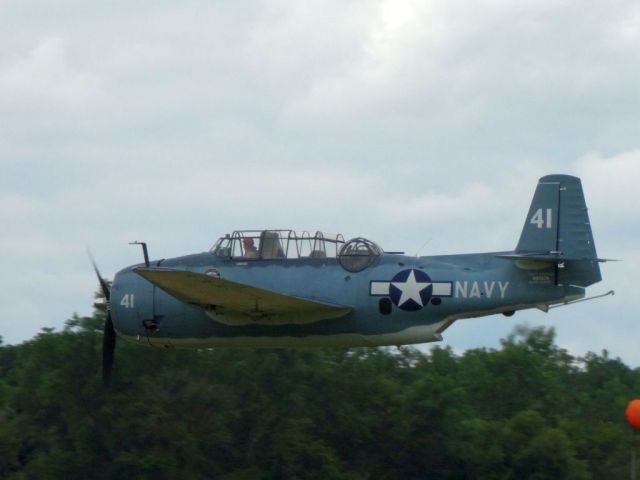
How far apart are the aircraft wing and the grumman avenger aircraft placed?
0.7 inches

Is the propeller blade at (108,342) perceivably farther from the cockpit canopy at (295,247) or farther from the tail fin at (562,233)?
the tail fin at (562,233)

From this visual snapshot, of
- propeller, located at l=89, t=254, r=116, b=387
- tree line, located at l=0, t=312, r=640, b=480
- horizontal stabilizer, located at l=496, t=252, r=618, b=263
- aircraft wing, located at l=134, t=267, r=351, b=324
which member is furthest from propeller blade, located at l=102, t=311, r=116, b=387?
tree line, located at l=0, t=312, r=640, b=480

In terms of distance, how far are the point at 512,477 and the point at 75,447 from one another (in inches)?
510

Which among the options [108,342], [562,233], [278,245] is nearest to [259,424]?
[108,342]

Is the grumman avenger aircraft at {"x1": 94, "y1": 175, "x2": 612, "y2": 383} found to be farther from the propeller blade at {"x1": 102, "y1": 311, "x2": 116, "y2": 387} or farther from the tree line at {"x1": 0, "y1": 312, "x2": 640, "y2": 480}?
the tree line at {"x1": 0, "y1": 312, "x2": 640, "y2": 480}

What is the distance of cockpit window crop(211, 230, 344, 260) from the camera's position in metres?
24.2

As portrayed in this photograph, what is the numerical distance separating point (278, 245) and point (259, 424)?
17.3 meters

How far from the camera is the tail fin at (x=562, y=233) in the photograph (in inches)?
896

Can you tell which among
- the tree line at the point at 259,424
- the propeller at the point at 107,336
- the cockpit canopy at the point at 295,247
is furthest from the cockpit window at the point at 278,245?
the tree line at the point at 259,424

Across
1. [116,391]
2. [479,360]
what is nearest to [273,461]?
[116,391]

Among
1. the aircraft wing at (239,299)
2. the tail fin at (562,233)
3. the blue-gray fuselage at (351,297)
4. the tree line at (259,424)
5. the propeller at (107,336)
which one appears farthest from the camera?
the tree line at (259,424)

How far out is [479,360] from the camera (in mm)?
53156

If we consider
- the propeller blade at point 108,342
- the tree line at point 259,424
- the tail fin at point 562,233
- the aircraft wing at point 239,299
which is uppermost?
the tail fin at point 562,233

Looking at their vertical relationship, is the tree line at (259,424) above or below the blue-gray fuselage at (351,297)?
below
